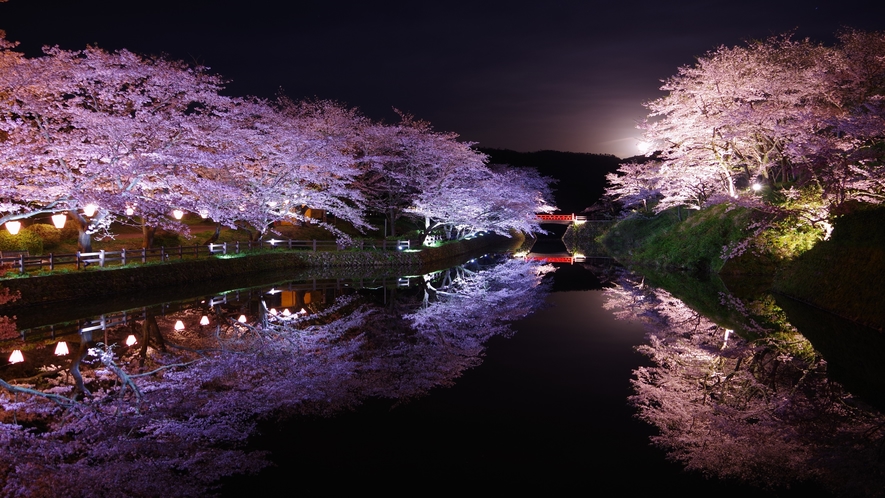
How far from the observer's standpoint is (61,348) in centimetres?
1216

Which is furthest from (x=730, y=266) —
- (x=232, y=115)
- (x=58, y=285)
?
(x=58, y=285)

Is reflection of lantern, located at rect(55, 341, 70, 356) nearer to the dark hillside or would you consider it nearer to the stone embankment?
the stone embankment

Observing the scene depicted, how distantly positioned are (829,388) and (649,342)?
4.21 meters

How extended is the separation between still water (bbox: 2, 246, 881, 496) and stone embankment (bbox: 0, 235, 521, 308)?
2.80m

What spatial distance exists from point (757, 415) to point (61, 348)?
13142 millimetres

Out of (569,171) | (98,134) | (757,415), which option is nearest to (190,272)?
(98,134)

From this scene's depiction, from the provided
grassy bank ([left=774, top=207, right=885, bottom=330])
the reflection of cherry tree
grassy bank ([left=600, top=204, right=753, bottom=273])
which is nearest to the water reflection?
the reflection of cherry tree

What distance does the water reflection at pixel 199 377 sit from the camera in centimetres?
625

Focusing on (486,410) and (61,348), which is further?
(61,348)

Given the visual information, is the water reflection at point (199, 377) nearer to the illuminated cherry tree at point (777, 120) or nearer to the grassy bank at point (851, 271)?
the grassy bank at point (851, 271)

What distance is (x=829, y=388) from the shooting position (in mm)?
9164

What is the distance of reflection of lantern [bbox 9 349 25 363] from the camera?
36.8ft

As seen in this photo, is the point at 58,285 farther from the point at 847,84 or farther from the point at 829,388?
the point at 847,84

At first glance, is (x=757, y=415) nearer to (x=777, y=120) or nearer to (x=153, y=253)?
(x=777, y=120)
